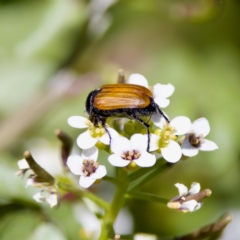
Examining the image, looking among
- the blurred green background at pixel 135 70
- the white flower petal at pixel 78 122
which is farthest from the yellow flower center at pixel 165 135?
the blurred green background at pixel 135 70

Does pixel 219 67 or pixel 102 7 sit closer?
pixel 219 67

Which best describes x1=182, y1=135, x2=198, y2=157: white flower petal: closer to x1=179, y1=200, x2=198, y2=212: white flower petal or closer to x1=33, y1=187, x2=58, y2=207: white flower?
x1=179, y1=200, x2=198, y2=212: white flower petal

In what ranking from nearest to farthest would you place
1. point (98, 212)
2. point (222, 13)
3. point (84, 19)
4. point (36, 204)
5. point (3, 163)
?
1. point (98, 212)
2. point (36, 204)
3. point (3, 163)
4. point (222, 13)
5. point (84, 19)

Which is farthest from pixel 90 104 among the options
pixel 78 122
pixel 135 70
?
pixel 135 70

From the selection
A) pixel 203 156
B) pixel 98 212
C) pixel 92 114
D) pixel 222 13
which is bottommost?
pixel 98 212

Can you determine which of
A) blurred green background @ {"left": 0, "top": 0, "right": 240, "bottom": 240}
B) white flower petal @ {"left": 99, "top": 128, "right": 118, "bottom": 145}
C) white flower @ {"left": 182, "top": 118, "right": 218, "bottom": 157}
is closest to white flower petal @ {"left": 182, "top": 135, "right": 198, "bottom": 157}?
white flower @ {"left": 182, "top": 118, "right": 218, "bottom": 157}

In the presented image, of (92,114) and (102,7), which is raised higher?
(102,7)

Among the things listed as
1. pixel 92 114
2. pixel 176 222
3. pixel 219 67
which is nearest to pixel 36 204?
pixel 92 114

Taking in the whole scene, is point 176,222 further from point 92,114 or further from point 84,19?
point 84,19
